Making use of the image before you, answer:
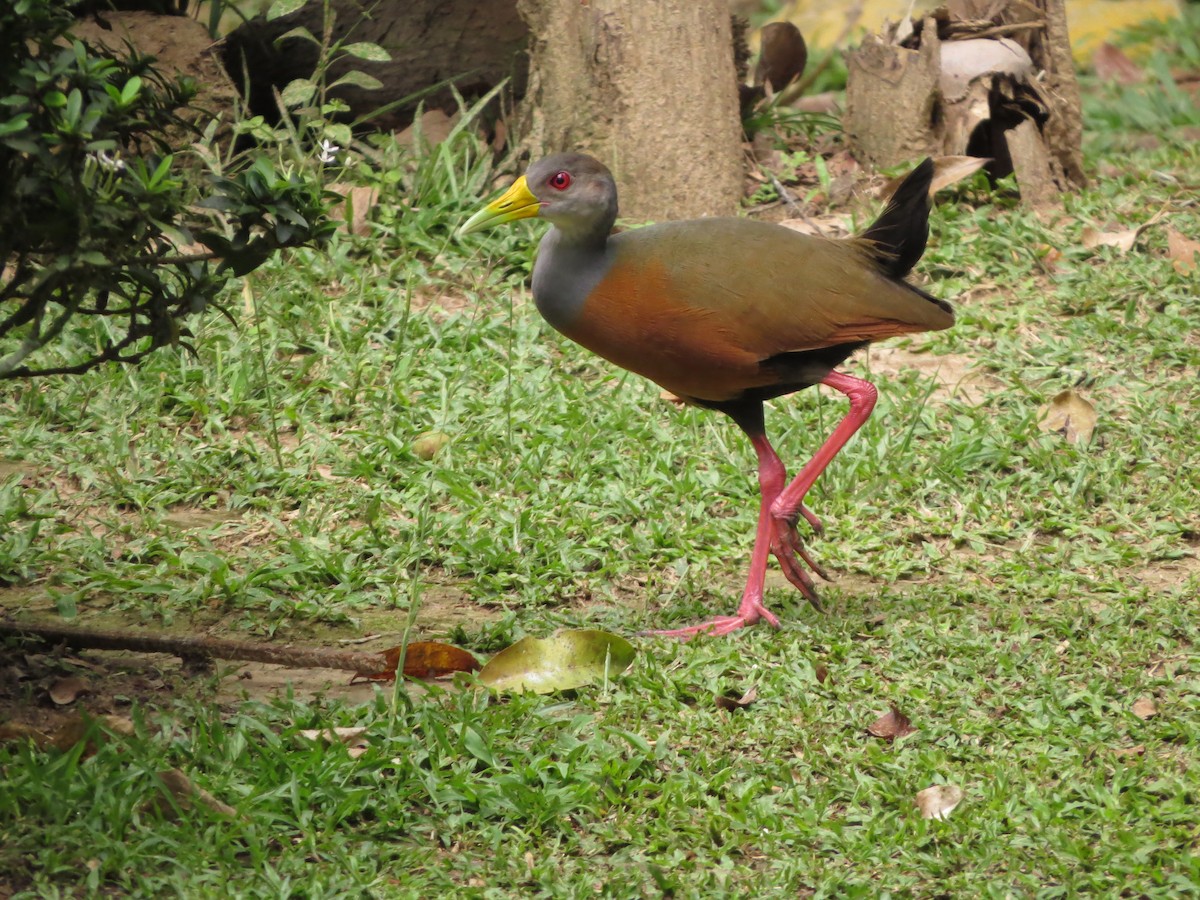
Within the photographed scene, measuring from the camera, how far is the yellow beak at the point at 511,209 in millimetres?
4293

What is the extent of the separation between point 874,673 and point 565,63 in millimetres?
3571

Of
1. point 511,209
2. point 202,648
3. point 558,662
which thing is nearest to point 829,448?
point 558,662

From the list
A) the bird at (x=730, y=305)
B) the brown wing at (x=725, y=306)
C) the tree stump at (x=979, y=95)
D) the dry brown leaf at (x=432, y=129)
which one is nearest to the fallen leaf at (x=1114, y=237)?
the tree stump at (x=979, y=95)

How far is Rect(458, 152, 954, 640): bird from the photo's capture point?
412 cm

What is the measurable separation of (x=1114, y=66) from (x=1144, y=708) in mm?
6901

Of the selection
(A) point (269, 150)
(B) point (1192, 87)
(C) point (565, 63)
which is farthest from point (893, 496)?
(B) point (1192, 87)

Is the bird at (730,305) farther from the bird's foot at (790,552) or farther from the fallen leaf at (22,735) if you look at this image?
the fallen leaf at (22,735)

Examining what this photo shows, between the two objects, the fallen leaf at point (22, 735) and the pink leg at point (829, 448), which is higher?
the pink leg at point (829, 448)

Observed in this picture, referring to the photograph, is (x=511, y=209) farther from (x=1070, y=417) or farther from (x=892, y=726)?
(x=1070, y=417)

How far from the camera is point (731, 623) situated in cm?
432

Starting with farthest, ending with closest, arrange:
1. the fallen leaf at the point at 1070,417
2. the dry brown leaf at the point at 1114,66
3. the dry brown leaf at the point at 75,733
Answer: the dry brown leaf at the point at 1114,66 → the fallen leaf at the point at 1070,417 → the dry brown leaf at the point at 75,733

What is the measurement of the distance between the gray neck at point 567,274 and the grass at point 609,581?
76cm

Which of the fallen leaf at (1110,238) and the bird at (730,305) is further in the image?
the fallen leaf at (1110,238)

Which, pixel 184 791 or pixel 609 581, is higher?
pixel 184 791
